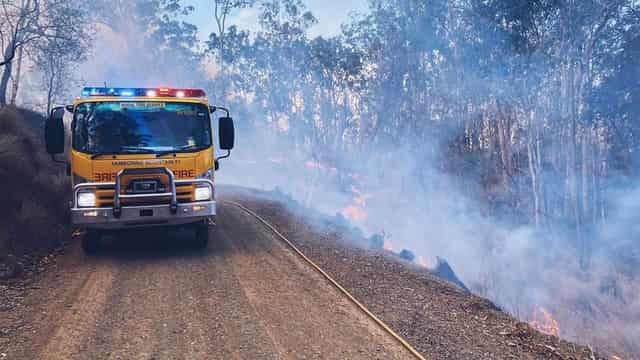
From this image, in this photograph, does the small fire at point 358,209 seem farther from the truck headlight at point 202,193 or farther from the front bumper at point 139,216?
the front bumper at point 139,216

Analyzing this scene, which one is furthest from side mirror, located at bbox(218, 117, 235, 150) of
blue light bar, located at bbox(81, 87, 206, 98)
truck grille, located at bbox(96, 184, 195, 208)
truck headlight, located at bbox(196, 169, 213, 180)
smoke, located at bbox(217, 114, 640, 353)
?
smoke, located at bbox(217, 114, 640, 353)

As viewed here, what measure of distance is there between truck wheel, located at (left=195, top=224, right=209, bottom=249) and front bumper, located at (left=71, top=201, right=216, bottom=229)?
0.80m

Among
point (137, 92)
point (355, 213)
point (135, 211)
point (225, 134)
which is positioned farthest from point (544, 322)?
point (355, 213)

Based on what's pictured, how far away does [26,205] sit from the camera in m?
10.2

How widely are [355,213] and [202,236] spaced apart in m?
24.2

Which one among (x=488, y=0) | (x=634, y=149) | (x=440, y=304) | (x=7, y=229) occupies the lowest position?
(x=440, y=304)

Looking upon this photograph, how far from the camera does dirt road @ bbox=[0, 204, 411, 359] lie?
515 centimetres

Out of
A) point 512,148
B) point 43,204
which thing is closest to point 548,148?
point 512,148

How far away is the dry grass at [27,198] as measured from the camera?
9.50 metres

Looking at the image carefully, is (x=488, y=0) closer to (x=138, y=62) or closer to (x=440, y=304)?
(x=440, y=304)

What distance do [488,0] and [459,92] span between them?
621 centimetres

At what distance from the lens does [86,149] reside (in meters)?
7.96

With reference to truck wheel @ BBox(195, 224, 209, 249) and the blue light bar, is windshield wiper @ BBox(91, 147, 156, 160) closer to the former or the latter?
the blue light bar

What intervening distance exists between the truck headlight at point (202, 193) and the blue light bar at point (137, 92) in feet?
6.08
